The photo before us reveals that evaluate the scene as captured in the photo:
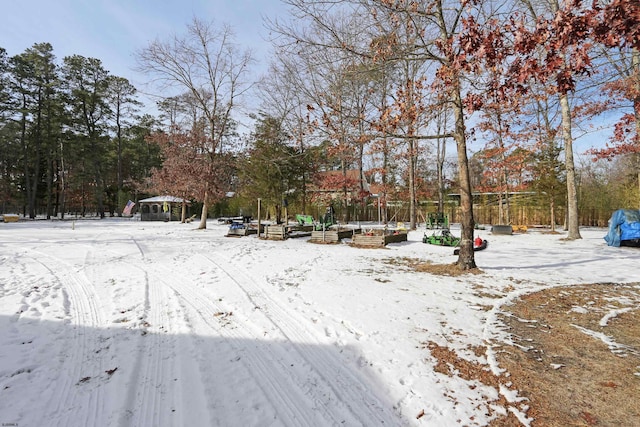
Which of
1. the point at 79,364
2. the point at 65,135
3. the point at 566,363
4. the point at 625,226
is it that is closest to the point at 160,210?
the point at 65,135

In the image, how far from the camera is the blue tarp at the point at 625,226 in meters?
9.45

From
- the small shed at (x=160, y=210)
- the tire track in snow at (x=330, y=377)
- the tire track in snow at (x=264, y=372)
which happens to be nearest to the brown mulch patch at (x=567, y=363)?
the tire track in snow at (x=330, y=377)

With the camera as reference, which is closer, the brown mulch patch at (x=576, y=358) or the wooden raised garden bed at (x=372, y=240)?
the brown mulch patch at (x=576, y=358)

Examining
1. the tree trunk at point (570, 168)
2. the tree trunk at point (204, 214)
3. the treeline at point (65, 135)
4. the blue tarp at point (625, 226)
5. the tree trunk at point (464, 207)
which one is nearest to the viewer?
the tree trunk at point (464, 207)

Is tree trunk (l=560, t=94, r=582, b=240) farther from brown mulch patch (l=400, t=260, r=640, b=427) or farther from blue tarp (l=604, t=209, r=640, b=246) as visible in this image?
brown mulch patch (l=400, t=260, r=640, b=427)

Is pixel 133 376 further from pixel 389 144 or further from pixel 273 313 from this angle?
pixel 389 144

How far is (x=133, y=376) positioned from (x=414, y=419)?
2.38 m

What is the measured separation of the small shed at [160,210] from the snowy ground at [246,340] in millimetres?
24351

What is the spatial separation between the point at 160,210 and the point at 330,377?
33.5m

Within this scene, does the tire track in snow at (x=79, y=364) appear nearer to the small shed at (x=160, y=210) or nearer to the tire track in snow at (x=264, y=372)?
the tire track in snow at (x=264, y=372)

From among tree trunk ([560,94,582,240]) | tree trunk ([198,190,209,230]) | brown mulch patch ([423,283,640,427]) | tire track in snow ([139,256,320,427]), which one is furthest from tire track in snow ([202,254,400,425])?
tree trunk ([198,190,209,230])

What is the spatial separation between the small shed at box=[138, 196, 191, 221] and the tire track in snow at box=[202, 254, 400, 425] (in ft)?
94.8

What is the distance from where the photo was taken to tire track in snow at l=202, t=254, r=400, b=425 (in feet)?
7.39

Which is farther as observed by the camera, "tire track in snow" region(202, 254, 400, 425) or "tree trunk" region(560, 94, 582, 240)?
"tree trunk" region(560, 94, 582, 240)
